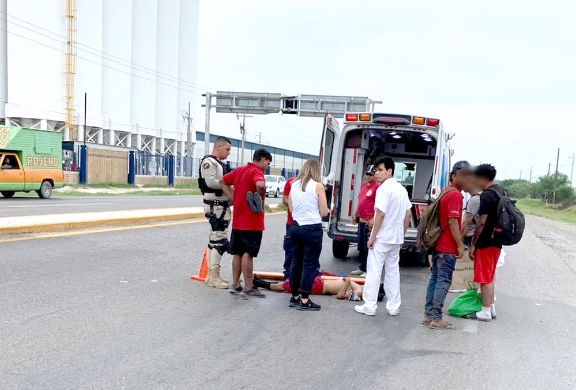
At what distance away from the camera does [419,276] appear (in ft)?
30.4

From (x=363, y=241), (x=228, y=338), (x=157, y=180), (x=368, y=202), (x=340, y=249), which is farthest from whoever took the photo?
(x=157, y=180)

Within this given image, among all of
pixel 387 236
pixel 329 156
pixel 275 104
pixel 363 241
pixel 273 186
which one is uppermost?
A: pixel 275 104

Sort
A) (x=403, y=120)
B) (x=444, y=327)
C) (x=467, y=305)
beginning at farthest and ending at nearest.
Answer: (x=403, y=120) < (x=467, y=305) < (x=444, y=327)

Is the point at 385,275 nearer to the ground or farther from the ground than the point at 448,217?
nearer to the ground

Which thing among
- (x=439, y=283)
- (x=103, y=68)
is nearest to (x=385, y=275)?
(x=439, y=283)

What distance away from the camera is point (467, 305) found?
6461 millimetres

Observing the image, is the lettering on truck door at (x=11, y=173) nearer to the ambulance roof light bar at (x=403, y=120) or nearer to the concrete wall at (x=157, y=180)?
the ambulance roof light bar at (x=403, y=120)

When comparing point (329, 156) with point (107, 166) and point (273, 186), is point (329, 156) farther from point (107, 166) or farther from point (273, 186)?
point (107, 166)

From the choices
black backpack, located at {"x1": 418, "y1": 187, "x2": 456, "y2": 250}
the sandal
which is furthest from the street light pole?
the sandal

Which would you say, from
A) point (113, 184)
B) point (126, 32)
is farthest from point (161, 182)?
point (126, 32)

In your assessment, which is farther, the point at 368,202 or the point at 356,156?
the point at 356,156

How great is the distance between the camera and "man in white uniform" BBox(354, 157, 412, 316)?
20.2 ft

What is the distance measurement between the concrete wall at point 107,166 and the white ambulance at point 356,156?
30.1m

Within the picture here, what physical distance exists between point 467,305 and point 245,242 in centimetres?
280
